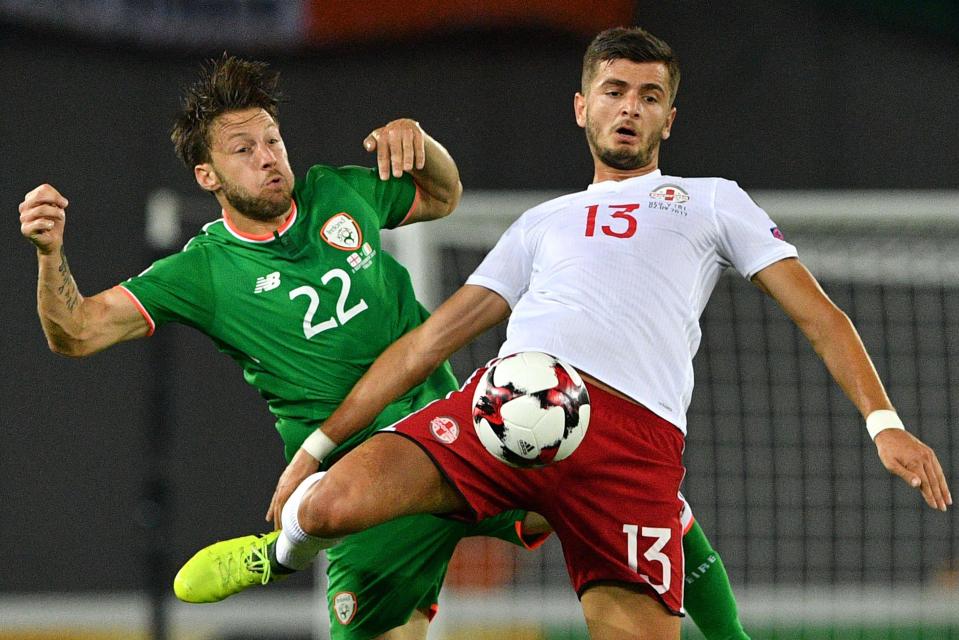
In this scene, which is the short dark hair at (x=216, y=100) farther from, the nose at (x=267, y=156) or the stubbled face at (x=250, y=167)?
the nose at (x=267, y=156)

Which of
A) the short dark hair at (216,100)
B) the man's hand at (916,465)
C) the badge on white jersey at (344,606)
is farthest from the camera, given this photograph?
the badge on white jersey at (344,606)

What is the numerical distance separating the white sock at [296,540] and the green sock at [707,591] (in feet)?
3.56

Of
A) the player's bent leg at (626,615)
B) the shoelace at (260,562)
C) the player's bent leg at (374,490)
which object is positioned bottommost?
the player's bent leg at (626,615)

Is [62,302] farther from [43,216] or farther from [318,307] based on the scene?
[318,307]

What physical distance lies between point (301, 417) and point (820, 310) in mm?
1586

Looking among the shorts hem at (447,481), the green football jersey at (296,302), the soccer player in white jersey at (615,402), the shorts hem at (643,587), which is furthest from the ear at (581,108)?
the shorts hem at (643,587)

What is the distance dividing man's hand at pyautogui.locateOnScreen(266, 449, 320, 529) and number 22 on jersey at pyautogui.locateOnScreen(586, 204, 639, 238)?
1.02 m

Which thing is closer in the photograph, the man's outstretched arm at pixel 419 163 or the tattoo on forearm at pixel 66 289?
the tattoo on forearm at pixel 66 289

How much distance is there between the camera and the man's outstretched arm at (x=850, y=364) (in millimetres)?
3227

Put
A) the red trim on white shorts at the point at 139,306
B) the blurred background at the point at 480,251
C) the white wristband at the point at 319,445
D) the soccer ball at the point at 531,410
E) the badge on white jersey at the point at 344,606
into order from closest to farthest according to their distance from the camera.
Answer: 1. the soccer ball at the point at 531,410
2. the white wristband at the point at 319,445
3. the red trim on white shorts at the point at 139,306
4. the badge on white jersey at the point at 344,606
5. the blurred background at the point at 480,251

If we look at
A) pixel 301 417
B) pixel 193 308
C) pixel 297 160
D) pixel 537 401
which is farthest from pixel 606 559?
pixel 297 160

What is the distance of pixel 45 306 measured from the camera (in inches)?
150

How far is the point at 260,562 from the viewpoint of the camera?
3.97 metres

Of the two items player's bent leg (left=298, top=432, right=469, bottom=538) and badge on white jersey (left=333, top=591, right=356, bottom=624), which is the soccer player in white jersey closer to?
player's bent leg (left=298, top=432, right=469, bottom=538)
